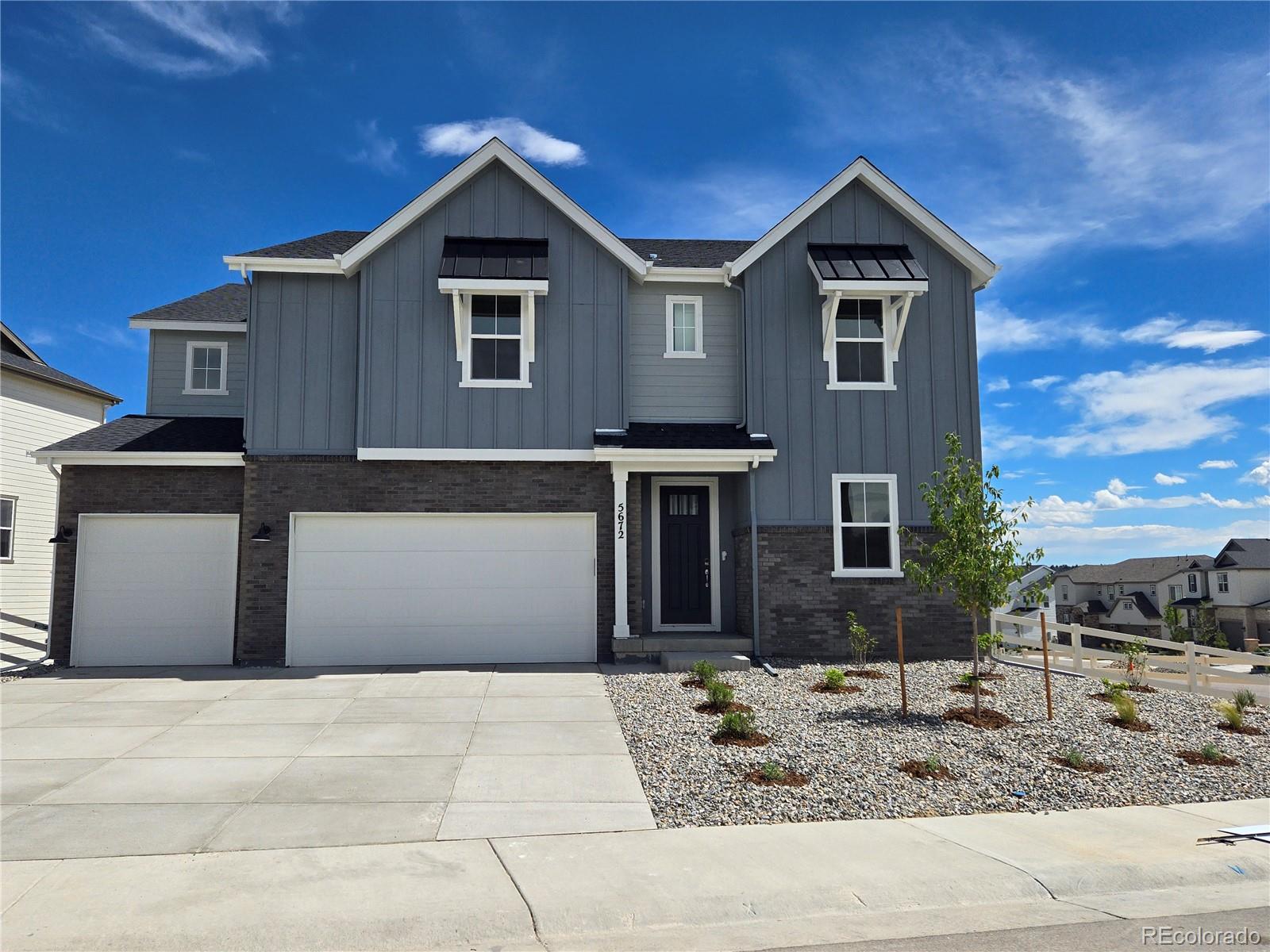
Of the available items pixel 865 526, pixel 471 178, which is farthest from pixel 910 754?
pixel 471 178

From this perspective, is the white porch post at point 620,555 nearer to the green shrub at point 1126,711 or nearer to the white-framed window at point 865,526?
the white-framed window at point 865,526

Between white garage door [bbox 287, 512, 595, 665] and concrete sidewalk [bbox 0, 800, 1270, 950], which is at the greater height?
white garage door [bbox 287, 512, 595, 665]

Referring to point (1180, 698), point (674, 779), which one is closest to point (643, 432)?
point (674, 779)

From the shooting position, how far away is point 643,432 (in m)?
14.4

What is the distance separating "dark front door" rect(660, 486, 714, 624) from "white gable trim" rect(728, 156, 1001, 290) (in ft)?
13.1

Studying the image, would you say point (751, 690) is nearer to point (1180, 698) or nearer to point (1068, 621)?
point (1180, 698)

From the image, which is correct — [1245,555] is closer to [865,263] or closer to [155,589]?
[865,263]

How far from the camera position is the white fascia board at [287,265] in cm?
1384

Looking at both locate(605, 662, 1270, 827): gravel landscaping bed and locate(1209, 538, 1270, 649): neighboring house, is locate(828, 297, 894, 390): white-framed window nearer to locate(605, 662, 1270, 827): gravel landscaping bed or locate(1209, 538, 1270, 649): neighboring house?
locate(605, 662, 1270, 827): gravel landscaping bed

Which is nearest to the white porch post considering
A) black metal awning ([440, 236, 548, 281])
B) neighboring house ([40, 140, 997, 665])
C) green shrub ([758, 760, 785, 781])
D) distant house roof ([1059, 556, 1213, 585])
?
neighboring house ([40, 140, 997, 665])

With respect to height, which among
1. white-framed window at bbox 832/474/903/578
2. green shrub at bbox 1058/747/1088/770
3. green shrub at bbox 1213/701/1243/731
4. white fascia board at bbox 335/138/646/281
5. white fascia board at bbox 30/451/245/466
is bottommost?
green shrub at bbox 1058/747/1088/770

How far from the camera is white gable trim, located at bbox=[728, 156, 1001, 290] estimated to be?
1494 cm

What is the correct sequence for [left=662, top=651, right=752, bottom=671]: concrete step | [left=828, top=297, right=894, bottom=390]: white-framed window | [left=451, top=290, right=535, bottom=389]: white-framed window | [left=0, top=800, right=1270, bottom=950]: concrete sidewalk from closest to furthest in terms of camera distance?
[left=0, top=800, right=1270, bottom=950]: concrete sidewalk, [left=662, top=651, right=752, bottom=671]: concrete step, [left=451, top=290, right=535, bottom=389]: white-framed window, [left=828, top=297, right=894, bottom=390]: white-framed window

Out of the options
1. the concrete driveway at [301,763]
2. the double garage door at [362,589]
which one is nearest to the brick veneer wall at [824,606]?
the double garage door at [362,589]
